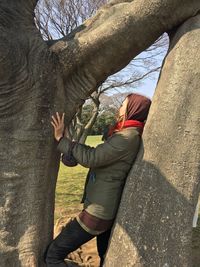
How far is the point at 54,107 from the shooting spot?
10.8ft

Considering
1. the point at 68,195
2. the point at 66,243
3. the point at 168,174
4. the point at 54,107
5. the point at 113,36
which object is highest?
the point at 113,36

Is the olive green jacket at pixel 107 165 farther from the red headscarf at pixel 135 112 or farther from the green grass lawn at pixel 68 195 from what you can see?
the green grass lawn at pixel 68 195

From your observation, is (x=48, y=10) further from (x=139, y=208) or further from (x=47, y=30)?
(x=139, y=208)

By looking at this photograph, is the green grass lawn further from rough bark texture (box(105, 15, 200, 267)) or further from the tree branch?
the tree branch

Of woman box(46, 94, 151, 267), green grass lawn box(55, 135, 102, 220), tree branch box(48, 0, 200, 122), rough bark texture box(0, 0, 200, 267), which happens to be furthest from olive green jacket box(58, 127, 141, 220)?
green grass lawn box(55, 135, 102, 220)

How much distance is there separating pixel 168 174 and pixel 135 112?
22.3 inches

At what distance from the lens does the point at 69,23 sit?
1586cm

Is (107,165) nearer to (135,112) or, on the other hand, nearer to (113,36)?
(135,112)

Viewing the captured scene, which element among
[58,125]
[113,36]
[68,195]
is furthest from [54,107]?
[68,195]

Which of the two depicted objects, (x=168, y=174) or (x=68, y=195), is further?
(x=68, y=195)

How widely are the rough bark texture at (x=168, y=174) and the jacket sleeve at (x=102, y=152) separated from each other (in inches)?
8.9

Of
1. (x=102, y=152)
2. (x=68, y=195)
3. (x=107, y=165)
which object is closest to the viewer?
(x=102, y=152)

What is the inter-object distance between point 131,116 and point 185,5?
0.97m

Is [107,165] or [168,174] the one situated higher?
[107,165]
